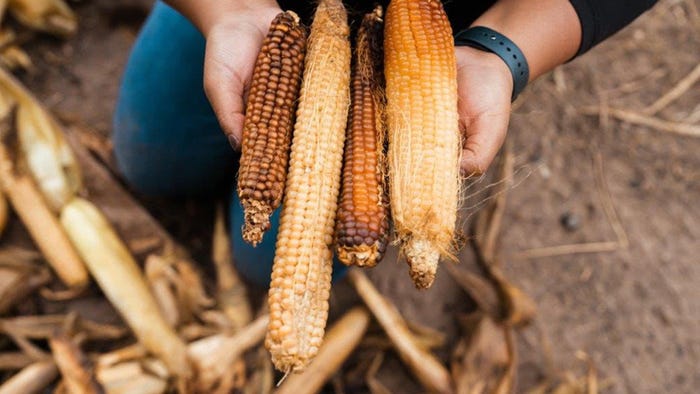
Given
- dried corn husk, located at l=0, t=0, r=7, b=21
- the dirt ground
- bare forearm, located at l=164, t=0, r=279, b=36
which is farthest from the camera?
dried corn husk, located at l=0, t=0, r=7, b=21

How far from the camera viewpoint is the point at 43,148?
2695 millimetres

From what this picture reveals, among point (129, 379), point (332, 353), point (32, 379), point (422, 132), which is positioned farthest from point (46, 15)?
point (422, 132)

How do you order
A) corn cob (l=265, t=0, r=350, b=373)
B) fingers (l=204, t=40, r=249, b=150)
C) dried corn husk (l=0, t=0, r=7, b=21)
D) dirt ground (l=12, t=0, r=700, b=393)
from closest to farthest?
corn cob (l=265, t=0, r=350, b=373), fingers (l=204, t=40, r=249, b=150), dirt ground (l=12, t=0, r=700, b=393), dried corn husk (l=0, t=0, r=7, b=21)

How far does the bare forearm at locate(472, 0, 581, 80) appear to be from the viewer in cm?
188

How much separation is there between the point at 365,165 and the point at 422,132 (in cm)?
18

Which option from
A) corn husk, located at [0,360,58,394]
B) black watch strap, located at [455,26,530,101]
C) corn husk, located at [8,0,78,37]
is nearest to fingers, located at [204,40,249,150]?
black watch strap, located at [455,26,530,101]

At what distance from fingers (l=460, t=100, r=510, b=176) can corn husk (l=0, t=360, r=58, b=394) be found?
1866 mm

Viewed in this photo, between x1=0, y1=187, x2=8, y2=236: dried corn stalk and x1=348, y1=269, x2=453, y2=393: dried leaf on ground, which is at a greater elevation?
x1=0, y1=187, x2=8, y2=236: dried corn stalk

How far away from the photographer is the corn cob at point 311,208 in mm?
1401

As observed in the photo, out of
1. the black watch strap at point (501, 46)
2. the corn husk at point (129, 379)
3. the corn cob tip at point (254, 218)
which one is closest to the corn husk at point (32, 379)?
the corn husk at point (129, 379)

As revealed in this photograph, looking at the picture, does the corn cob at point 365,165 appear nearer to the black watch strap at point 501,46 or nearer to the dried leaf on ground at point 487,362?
the black watch strap at point 501,46

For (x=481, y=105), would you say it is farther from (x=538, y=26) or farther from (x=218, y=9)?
(x=218, y=9)

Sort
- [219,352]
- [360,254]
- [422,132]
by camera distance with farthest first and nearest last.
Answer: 1. [219,352]
2. [422,132]
3. [360,254]

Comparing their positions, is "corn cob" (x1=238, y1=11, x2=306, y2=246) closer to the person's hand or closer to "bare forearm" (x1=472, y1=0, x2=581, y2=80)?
the person's hand
